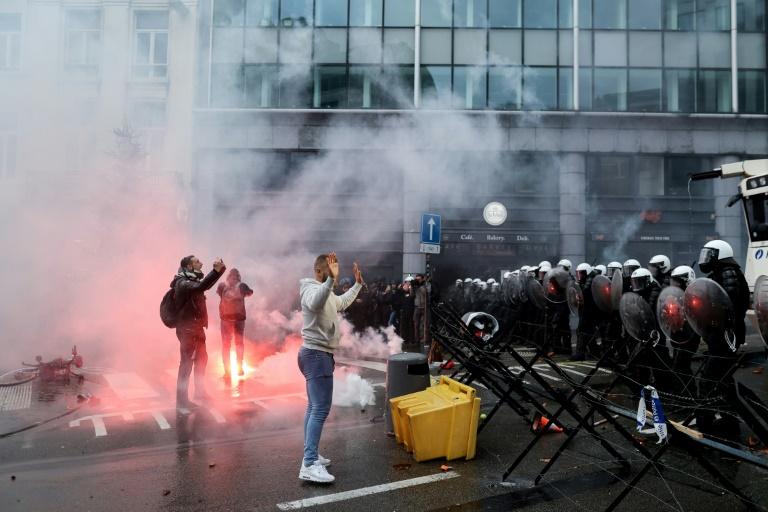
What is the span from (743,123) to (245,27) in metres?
15.9

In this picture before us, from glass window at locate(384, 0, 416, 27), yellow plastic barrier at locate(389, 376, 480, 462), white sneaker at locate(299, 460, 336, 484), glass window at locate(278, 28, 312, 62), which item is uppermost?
glass window at locate(384, 0, 416, 27)

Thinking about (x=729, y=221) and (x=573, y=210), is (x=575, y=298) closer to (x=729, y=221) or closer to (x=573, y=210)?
(x=573, y=210)

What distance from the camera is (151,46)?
16.2 meters

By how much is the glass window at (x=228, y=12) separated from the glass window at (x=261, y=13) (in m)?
0.17

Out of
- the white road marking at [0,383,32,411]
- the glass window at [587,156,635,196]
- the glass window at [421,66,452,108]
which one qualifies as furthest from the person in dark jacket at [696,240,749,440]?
the glass window at [587,156,635,196]

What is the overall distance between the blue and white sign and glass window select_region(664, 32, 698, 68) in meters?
13.2

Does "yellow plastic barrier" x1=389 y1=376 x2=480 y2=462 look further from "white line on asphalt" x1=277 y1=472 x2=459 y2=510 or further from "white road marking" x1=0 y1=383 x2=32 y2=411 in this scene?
"white road marking" x1=0 y1=383 x2=32 y2=411

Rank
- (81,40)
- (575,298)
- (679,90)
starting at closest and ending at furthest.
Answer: (575,298) < (81,40) < (679,90)

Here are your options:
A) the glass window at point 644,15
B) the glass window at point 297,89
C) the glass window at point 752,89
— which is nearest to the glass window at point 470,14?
the glass window at point 644,15

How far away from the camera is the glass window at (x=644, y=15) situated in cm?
1833

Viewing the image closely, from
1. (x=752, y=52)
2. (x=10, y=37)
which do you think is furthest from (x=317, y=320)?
(x=752, y=52)

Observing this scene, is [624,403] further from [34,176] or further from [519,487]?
[34,176]

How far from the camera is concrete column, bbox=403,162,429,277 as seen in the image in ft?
54.9

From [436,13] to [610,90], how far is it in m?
6.01
